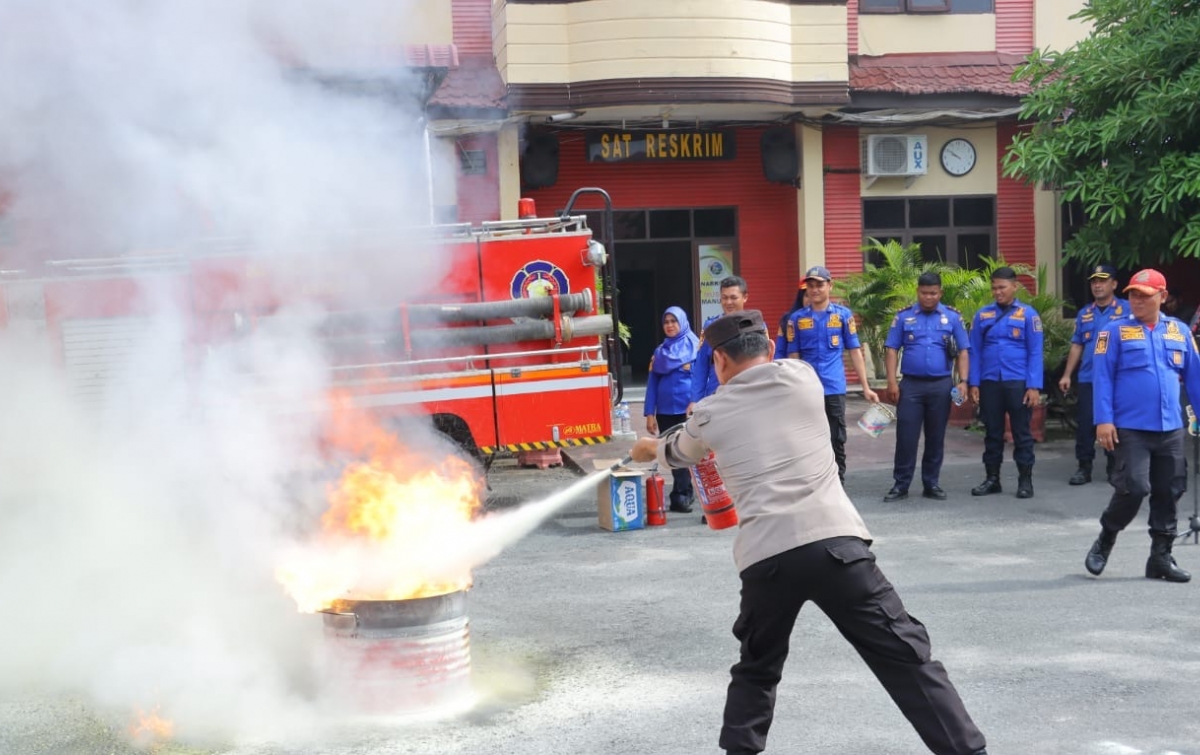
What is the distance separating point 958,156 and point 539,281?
33.9ft

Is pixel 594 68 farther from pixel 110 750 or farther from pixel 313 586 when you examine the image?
pixel 110 750

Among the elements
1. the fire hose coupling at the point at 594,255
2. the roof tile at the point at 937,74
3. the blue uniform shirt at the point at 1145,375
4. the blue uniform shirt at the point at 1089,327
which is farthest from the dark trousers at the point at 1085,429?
the roof tile at the point at 937,74

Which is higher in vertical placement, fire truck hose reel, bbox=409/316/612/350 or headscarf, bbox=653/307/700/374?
fire truck hose reel, bbox=409/316/612/350

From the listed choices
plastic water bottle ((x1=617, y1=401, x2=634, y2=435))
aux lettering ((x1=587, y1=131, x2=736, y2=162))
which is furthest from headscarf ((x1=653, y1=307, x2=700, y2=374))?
aux lettering ((x1=587, y1=131, x2=736, y2=162))

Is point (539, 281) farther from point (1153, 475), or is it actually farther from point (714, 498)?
point (714, 498)

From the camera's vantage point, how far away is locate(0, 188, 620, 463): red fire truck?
9.23 metres

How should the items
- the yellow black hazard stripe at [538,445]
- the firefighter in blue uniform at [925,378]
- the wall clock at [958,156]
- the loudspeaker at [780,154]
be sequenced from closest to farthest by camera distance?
the yellow black hazard stripe at [538,445] → the firefighter in blue uniform at [925,378] → the loudspeaker at [780,154] → the wall clock at [958,156]

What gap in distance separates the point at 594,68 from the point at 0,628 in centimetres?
1124

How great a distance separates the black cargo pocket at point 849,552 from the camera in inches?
166

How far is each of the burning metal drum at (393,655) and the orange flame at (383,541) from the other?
0.10 m

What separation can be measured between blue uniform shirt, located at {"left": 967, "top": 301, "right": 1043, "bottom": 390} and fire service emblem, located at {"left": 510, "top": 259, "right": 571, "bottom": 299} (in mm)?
3718

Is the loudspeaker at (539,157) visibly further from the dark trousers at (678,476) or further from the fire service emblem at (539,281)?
the dark trousers at (678,476)

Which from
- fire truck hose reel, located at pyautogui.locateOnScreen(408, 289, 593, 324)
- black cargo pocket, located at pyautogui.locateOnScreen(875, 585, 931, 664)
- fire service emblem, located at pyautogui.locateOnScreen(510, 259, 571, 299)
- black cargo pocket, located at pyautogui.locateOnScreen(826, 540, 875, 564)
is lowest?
black cargo pocket, located at pyautogui.locateOnScreen(875, 585, 931, 664)

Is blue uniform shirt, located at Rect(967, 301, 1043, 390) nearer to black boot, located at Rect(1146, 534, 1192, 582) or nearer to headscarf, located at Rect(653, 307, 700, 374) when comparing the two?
headscarf, located at Rect(653, 307, 700, 374)
